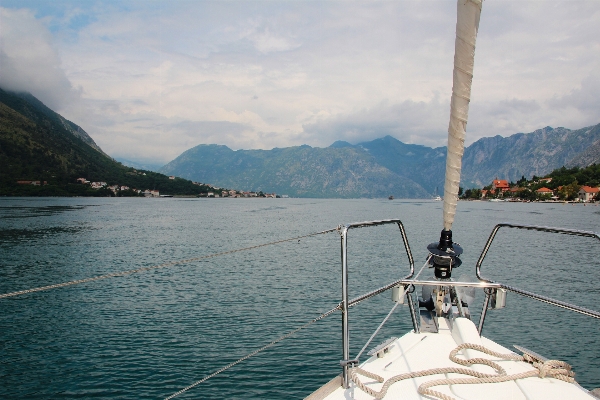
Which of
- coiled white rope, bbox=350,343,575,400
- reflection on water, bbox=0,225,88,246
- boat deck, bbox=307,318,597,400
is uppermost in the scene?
coiled white rope, bbox=350,343,575,400

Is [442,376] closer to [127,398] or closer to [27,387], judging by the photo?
[127,398]

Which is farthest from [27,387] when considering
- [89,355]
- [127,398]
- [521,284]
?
[521,284]

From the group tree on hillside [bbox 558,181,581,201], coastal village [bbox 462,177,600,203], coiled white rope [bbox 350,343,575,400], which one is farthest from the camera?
tree on hillside [bbox 558,181,581,201]

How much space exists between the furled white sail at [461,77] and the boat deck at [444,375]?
191 cm

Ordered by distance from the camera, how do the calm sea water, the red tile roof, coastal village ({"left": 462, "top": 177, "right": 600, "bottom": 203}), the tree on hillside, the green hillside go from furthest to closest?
the tree on hillside < the green hillside < coastal village ({"left": 462, "top": 177, "right": 600, "bottom": 203}) < the red tile roof < the calm sea water

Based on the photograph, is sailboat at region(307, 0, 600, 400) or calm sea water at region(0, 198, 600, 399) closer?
sailboat at region(307, 0, 600, 400)

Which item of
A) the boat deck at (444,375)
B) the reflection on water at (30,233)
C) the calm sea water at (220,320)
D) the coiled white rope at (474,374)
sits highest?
the coiled white rope at (474,374)

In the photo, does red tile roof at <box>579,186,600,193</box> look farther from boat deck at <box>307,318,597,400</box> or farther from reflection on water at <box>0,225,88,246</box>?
boat deck at <box>307,318,597,400</box>

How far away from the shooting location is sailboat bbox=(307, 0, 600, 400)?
11.4 feet

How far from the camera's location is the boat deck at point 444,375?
3.43 metres

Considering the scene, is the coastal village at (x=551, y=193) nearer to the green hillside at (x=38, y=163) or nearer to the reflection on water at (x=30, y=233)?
the reflection on water at (x=30, y=233)

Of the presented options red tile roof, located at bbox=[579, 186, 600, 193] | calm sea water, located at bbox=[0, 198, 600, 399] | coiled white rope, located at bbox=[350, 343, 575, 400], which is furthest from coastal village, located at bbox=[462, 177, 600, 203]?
coiled white rope, located at bbox=[350, 343, 575, 400]

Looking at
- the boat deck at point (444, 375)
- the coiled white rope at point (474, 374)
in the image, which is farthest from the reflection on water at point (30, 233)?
the coiled white rope at point (474, 374)

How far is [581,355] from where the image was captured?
12.8 meters
